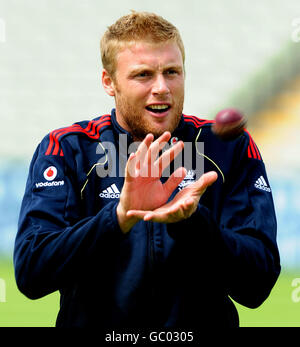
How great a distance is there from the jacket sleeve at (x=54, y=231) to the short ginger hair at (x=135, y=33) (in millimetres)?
469

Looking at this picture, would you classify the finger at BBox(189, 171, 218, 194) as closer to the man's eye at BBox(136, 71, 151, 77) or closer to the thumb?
the thumb

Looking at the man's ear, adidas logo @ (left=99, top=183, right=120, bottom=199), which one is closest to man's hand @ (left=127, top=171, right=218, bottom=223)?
adidas logo @ (left=99, top=183, right=120, bottom=199)

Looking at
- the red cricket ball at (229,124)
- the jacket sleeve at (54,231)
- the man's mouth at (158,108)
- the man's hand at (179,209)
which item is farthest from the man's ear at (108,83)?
the man's hand at (179,209)

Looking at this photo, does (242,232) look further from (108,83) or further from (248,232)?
(108,83)

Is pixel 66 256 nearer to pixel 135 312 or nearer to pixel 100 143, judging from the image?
pixel 135 312

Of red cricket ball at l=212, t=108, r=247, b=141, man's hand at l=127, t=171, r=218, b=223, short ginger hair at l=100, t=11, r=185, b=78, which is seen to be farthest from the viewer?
short ginger hair at l=100, t=11, r=185, b=78

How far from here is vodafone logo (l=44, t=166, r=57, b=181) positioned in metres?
1.96

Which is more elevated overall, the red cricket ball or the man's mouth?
the man's mouth

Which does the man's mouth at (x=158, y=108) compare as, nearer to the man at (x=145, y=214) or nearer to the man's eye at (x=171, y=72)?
the man at (x=145, y=214)

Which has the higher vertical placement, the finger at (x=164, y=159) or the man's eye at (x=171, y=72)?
the man's eye at (x=171, y=72)

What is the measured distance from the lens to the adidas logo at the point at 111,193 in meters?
1.97

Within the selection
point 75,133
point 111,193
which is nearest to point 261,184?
point 111,193

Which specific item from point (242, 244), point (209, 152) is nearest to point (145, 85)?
point (209, 152)
